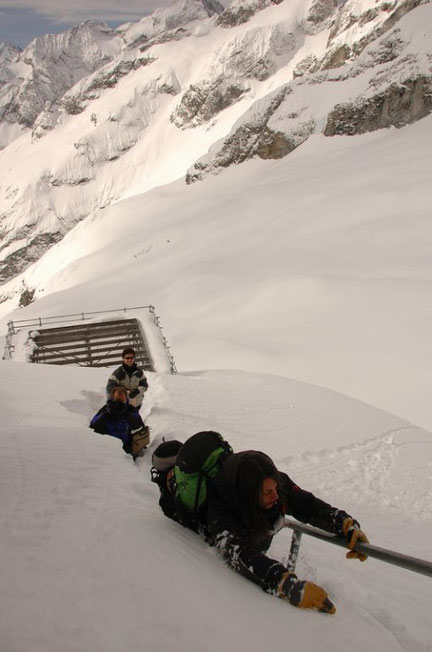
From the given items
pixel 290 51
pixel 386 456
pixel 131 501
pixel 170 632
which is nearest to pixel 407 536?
pixel 386 456

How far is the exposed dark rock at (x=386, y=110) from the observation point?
34.6 metres

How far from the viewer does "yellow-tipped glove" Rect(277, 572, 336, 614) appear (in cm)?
258

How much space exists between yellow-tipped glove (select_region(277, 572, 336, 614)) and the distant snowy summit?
3855 centimetres

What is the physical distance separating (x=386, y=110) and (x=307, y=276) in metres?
27.4

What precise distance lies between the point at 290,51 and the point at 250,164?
2477 inches

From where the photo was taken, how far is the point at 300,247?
63.3 feet

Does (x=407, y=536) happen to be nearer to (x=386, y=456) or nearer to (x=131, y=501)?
(x=386, y=456)

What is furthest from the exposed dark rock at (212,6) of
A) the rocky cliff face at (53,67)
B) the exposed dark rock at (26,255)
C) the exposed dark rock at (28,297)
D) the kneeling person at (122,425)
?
the kneeling person at (122,425)

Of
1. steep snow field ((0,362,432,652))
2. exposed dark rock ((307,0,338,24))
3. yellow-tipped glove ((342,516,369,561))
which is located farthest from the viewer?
exposed dark rock ((307,0,338,24))

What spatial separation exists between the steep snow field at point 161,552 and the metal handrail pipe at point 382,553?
1.26 feet

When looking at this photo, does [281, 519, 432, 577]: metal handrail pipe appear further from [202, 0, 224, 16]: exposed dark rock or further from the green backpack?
[202, 0, 224, 16]: exposed dark rock

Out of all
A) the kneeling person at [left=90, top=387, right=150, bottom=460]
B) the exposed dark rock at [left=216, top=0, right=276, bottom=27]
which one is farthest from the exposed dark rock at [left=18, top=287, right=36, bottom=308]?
the exposed dark rock at [left=216, top=0, right=276, bottom=27]

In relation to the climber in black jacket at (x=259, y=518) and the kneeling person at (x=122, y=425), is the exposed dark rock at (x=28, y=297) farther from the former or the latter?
the climber in black jacket at (x=259, y=518)

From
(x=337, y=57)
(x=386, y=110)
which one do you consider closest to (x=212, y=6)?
(x=337, y=57)
